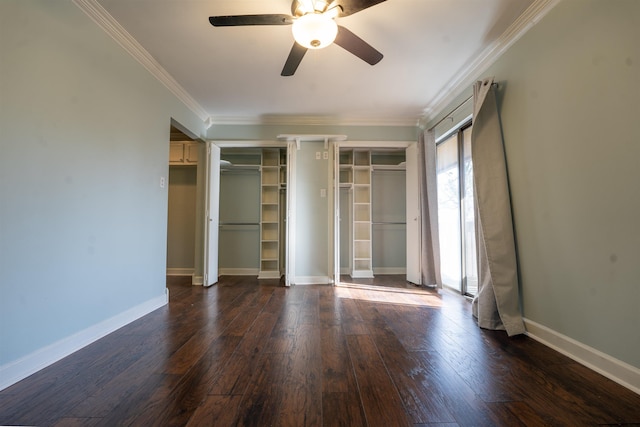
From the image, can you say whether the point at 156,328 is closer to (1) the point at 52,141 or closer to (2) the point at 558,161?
(1) the point at 52,141

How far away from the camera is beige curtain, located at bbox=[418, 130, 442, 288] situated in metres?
3.41

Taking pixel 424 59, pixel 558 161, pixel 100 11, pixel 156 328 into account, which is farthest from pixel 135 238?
pixel 558 161

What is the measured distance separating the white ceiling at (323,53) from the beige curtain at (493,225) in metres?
0.49

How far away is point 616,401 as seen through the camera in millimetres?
1172

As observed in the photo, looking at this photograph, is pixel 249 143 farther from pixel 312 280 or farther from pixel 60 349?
pixel 60 349

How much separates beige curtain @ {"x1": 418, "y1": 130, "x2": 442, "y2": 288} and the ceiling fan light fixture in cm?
234

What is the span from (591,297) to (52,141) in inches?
131

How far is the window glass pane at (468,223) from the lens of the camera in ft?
9.59

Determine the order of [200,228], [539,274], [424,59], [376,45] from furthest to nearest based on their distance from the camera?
1. [200,228]
2. [424,59]
3. [376,45]
4. [539,274]

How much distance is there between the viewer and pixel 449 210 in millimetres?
3391

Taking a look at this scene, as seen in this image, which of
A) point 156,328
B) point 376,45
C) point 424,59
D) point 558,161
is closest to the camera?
point 558,161

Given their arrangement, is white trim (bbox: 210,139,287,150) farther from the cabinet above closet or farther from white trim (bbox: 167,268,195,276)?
white trim (bbox: 167,268,195,276)

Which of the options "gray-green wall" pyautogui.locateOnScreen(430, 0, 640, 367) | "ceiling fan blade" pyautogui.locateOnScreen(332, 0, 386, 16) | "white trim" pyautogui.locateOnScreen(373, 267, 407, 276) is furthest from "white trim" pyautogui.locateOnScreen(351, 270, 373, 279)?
"ceiling fan blade" pyautogui.locateOnScreen(332, 0, 386, 16)

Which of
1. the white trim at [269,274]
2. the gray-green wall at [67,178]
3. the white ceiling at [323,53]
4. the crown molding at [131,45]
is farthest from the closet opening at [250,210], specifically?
the gray-green wall at [67,178]
